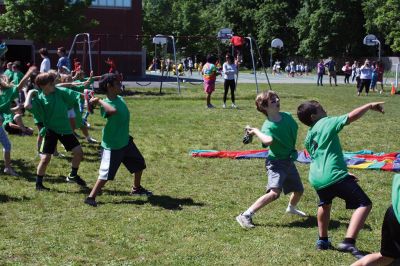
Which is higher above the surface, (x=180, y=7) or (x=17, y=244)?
(x=180, y=7)

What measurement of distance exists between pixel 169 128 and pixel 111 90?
23.2 ft

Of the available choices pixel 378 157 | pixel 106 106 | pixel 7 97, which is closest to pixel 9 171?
pixel 7 97

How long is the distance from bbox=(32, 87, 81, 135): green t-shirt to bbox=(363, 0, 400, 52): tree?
3342 centimetres

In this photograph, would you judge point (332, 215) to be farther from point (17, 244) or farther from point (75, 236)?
point (17, 244)

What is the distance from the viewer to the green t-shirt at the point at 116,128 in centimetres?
659

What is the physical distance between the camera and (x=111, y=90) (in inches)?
258

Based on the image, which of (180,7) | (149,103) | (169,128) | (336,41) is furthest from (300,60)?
(169,128)

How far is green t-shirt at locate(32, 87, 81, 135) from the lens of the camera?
7375 mm

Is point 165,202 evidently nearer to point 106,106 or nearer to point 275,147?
point 106,106

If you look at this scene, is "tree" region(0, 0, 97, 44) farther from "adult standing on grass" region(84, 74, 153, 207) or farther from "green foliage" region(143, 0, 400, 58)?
"green foliage" region(143, 0, 400, 58)

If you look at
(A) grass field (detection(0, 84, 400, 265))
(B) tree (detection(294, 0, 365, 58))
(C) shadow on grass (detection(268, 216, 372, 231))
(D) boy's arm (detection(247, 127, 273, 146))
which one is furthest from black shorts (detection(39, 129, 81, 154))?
(B) tree (detection(294, 0, 365, 58))

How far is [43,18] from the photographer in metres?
24.8

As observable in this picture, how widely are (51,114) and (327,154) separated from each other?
407 centimetres

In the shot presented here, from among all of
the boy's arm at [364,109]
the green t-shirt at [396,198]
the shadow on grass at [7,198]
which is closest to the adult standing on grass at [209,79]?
the shadow on grass at [7,198]
